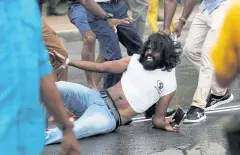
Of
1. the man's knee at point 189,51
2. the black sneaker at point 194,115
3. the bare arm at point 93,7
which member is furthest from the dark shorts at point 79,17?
the black sneaker at point 194,115

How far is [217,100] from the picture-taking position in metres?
6.73

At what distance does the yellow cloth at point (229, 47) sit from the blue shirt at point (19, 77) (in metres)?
0.84

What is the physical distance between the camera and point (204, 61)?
6.29 m

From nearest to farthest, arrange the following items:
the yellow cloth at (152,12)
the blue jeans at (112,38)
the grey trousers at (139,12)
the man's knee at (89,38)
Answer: the blue jeans at (112,38) < the man's knee at (89,38) < the grey trousers at (139,12) < the yellow cloth at (152,12)

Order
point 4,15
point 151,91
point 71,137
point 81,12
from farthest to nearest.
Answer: point 81,12
point 151,91
point 71,137
point 4,15

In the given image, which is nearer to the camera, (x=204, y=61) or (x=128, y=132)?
(x=128, y=132)

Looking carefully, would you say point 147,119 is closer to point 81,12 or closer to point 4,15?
point 81,12

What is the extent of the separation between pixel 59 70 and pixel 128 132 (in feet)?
2.99

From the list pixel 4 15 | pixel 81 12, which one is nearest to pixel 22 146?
pixel 4 15

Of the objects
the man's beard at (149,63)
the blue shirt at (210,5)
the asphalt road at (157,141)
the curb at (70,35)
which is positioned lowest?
the curb at (70,35)

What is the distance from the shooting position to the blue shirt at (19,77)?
2.72 m

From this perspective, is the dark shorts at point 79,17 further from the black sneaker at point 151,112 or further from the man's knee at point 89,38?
the black sneaker at point 151,112

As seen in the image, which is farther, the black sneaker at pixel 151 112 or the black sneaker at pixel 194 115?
the black sneaker at pixel 151 112

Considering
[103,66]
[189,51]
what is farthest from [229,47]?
[189,51]
